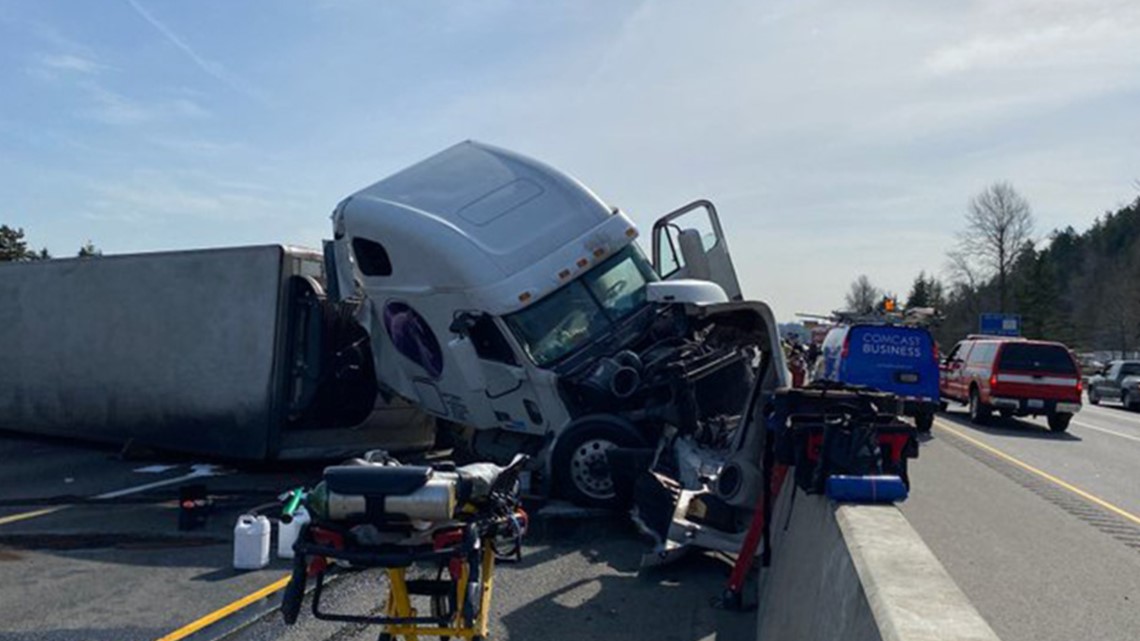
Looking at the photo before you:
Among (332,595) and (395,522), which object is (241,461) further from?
(395,522)

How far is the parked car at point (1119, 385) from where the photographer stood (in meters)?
29.7

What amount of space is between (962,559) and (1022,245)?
2937 inches

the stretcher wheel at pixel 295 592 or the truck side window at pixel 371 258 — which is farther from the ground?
the truck side window at pixel 371 258

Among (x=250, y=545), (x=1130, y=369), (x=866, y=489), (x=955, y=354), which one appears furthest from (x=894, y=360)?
(x=1130, y=369)

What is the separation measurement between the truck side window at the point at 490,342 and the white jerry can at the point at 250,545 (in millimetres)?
3022

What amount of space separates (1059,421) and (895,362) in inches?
190

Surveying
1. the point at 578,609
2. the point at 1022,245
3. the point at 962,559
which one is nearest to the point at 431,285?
the point at 578,609

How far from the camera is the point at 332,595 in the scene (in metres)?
5.99

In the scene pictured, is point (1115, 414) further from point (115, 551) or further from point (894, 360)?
point (115, 551)

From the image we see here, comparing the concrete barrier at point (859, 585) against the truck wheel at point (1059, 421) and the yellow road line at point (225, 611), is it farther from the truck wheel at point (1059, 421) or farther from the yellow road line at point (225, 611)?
the truck wheel at point (1059, 421)

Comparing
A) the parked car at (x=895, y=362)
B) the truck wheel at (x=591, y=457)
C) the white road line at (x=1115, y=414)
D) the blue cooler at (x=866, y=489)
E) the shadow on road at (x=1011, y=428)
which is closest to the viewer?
the blue cooler at (x=866, y=489)

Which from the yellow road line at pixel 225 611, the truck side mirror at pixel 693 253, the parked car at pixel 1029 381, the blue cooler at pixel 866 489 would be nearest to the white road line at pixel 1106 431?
the parked car at pixel 1029 381

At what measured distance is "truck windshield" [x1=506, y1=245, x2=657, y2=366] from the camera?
29.6 feet

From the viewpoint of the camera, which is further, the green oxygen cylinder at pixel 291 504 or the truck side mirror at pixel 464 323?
the truck side mirror at pixel 464 323
